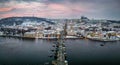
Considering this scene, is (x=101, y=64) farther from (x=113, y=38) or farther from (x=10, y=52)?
(x=113, y=38)

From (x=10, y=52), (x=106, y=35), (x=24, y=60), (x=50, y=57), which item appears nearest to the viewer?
(x=24, y=60)

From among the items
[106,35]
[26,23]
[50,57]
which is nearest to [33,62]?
[50,57]

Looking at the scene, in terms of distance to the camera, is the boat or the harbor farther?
the harbor

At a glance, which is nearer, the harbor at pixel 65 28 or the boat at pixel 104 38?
the boat at pixel 104 38

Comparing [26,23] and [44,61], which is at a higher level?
[26,23]

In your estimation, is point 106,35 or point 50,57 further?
point 106,35

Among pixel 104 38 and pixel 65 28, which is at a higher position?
pixel 65 28

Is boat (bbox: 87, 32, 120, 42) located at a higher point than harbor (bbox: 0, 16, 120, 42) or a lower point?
lower

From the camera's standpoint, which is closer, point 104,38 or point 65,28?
point 104,38

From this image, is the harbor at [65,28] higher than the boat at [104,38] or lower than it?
higher

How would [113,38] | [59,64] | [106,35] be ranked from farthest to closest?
[106,35] < [113,38] < [59,64]
